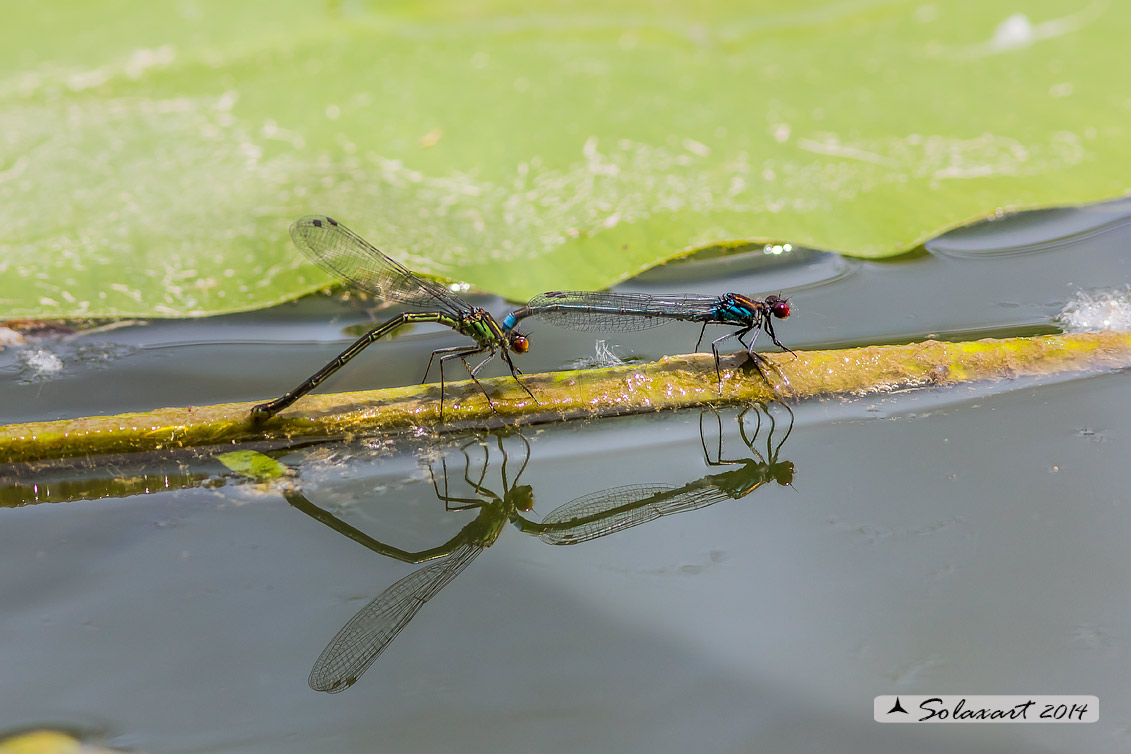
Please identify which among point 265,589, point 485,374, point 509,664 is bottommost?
point 509,664

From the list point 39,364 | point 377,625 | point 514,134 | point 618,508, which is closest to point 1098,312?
point 618,508

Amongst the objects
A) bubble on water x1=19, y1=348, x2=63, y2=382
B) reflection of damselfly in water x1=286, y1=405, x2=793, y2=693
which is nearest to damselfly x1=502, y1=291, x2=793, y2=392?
reflection of damselfly in water x1=286, y1=405, x2=793, y2=693

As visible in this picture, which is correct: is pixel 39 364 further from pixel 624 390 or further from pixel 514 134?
pixel 624 390

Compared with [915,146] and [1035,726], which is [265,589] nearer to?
[1035,726]

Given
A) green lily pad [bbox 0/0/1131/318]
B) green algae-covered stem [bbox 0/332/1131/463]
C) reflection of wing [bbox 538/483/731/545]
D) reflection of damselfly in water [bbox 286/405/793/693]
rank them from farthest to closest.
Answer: green lily pad [bbox 0/0/1131/318] < green algae-covered stem [bbox 0/332/1131/463] < reflection of wing [bbox 538/483/731/545] < reflection of damselfly in water [bbox 286/405/793/693]

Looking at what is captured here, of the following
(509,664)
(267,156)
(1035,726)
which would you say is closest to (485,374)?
(509,664)

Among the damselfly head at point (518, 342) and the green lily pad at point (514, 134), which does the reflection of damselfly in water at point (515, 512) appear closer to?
the damselfly head at point (518, 342)

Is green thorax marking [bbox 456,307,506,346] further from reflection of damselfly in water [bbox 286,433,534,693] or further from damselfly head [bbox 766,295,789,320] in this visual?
damselfly head [bbox 766,295,789,320]
